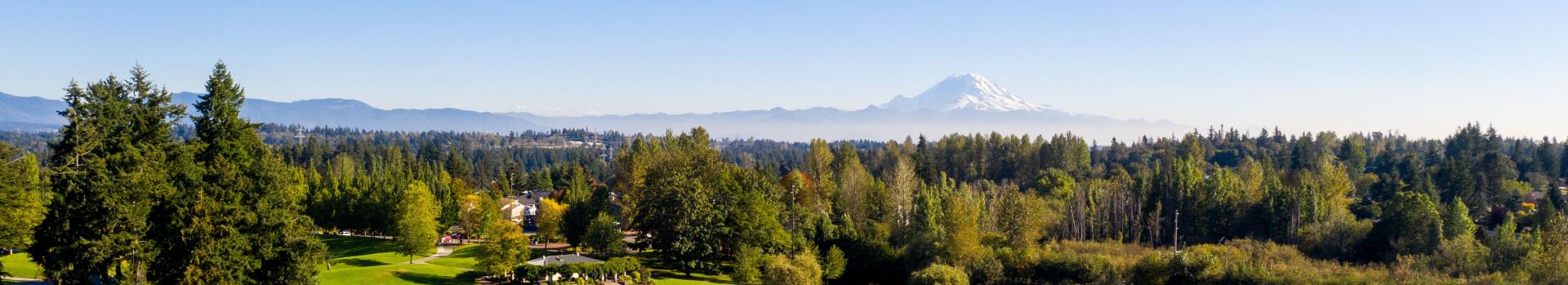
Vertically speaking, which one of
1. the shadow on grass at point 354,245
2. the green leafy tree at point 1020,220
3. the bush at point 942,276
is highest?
the green leafy tree at point 1020,220

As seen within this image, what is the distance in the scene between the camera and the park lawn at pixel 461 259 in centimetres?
4700

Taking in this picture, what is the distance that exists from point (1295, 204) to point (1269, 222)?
7.58ft

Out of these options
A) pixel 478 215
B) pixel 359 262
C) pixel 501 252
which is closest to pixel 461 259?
pixel 359 262

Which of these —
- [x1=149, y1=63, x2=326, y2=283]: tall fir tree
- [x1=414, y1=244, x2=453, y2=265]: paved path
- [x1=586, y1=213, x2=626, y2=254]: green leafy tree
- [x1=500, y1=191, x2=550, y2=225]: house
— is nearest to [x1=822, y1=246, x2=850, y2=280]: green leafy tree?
[x1=586, y1=213, x2=626, y2=254]: green leafy tree

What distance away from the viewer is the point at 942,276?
3772cm

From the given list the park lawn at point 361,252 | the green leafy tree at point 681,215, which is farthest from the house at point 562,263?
the park lawn at point 361,252

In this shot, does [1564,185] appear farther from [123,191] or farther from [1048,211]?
[123,191]

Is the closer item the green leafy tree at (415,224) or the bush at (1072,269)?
the bush at (1072,269)

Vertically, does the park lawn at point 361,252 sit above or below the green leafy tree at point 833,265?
below

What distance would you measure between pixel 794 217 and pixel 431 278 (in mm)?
24731

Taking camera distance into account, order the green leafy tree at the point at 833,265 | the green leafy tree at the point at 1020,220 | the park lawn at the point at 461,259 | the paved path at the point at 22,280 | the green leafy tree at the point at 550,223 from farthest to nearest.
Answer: the green leafy tree at the point at 550,223 < the green leafy tree at the point at 1020,220 < the park lawn at the point at 461,259 < the green leafy tree at the point at 833,265 < the paved path at the point at 22,280

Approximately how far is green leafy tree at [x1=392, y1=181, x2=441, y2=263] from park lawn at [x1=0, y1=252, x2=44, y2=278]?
1502 centimetres

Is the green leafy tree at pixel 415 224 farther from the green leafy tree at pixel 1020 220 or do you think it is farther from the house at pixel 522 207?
the green leafy tree at pixel 1020 220

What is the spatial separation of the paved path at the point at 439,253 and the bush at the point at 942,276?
27708 millimetres
